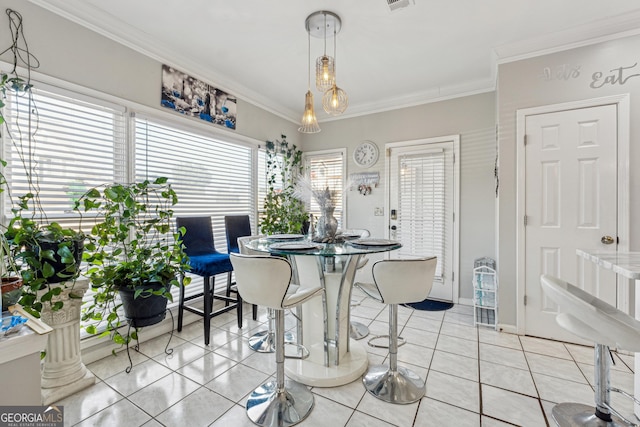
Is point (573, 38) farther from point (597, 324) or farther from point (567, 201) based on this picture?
point (597, 324)

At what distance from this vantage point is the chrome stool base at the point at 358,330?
262 cm

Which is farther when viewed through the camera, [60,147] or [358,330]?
[358,330]

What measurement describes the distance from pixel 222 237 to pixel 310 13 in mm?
2443

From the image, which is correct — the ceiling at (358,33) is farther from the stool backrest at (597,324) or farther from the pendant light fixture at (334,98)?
the stool backrest at (597,324)

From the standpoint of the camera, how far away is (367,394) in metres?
1.83

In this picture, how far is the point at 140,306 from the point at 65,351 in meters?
0.50

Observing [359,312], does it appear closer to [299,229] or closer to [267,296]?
[299,229]

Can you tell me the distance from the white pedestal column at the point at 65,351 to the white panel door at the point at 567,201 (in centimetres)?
367

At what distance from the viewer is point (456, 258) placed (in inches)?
142

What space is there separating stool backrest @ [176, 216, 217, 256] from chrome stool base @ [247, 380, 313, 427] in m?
1.45

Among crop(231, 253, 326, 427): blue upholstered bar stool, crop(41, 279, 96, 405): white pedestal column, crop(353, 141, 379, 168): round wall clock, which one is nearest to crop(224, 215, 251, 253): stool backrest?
crop(41, 279, 96, 405): white pedestal column

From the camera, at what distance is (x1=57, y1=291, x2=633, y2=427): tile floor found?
5.34 ft

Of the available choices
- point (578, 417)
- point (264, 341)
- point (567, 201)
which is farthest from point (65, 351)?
point (567, 201)

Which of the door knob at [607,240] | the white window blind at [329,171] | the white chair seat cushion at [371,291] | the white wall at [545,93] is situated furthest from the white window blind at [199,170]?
the door knob at [607,240]
